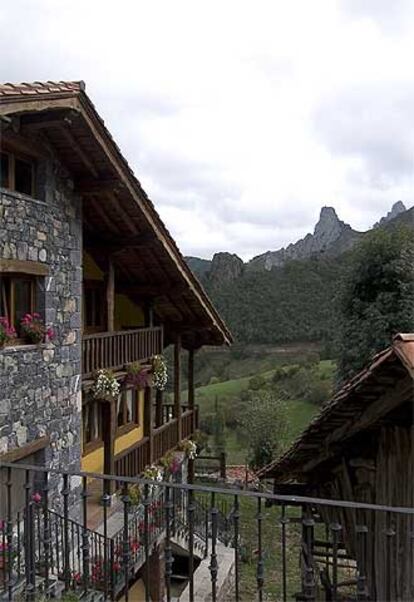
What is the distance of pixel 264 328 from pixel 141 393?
23668 mm

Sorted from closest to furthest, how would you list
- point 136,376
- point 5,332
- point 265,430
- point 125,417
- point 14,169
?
1. point 5,332
2. point 14,169
3. point 136,376
4. point 125,417
5. point 265,430

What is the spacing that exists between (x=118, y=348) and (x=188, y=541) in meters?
5.38

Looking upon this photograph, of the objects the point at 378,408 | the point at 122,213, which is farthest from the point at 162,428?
the point at 378,408

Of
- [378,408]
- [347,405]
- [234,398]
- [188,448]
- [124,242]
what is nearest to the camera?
[378,408]

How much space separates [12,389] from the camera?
6.86m

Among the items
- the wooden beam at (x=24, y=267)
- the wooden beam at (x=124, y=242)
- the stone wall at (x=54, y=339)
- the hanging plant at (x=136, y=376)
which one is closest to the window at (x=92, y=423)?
the hanging plant at (x=136, y=376)

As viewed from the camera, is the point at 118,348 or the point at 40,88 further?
the point at 118,348

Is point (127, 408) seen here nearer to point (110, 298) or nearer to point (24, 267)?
point (110, 298)

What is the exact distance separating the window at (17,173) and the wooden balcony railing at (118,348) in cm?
242

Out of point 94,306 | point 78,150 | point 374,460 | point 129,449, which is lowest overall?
point 129,449

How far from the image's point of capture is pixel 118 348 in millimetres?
10008

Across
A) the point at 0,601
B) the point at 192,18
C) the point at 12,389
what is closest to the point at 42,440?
the point at 12,389

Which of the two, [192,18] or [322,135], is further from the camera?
[322,135]

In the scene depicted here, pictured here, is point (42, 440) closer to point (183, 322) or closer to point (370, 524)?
point (370, 524)
